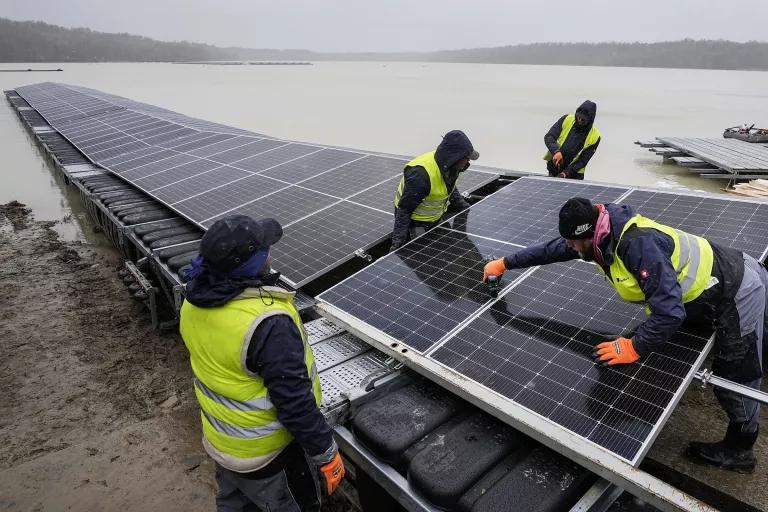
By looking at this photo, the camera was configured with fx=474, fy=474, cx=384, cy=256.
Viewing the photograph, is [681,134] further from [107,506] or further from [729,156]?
[107,506]

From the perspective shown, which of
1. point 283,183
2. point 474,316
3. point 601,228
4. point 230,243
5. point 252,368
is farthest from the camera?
point 283,183

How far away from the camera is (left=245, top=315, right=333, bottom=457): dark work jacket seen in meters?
2.59

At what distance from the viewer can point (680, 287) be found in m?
3.17

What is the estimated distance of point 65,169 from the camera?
13.3m

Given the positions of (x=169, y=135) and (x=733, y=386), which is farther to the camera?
(x=169, y=135)

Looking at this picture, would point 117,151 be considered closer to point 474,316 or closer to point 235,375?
point 474,316

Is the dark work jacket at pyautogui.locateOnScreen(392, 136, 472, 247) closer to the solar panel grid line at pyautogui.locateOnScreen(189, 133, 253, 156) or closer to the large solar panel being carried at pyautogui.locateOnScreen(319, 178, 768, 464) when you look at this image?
the large solar panel being carried at pyautogui.locateOnScreen(319, 178, 768, 464)

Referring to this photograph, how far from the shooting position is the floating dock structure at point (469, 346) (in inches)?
114

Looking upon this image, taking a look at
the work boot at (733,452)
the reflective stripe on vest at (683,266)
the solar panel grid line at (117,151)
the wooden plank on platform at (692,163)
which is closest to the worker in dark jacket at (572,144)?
the reflective stripe on vest at (683,266)

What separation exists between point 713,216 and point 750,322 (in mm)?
1749

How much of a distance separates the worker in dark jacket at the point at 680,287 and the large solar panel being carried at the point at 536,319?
0.75ft

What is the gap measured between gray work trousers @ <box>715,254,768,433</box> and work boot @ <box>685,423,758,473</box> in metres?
0.07

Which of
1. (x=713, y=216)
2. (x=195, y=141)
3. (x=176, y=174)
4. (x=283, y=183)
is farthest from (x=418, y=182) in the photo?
(x=195, y=141)

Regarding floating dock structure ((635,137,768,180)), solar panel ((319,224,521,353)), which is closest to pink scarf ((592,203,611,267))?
solar panel ((319,224,521,353))
